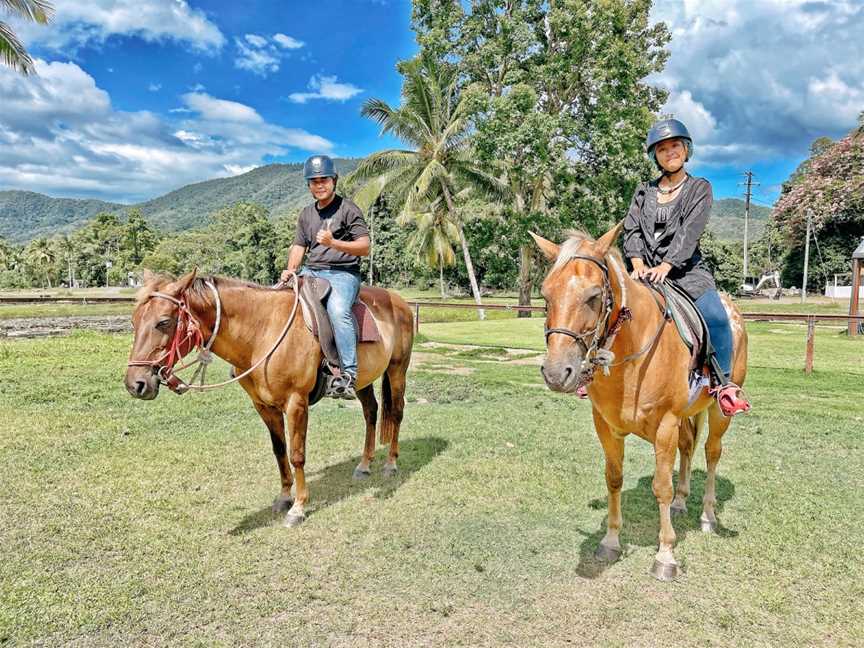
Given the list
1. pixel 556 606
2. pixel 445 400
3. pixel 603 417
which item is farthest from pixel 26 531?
pixel 445 400

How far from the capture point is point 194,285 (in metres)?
3.98

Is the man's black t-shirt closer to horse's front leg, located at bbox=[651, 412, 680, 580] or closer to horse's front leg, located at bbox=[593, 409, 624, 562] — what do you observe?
horse's front leg, located at bbox=[593, 409, 624, 562]

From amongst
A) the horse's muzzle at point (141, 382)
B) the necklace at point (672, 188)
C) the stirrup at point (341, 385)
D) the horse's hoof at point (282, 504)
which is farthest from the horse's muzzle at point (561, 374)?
the horse's hoof at point (282, 504)

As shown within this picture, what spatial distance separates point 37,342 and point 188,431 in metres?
12.9

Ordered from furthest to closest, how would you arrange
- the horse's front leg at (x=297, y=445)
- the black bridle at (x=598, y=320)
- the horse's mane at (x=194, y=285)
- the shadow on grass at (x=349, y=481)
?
the shadow on grass at (x=349, y=481), the horse's front leg at (x=297, y=445), the horse's mane at (x=194, y=285), the black bridle at (x=598, y=320)

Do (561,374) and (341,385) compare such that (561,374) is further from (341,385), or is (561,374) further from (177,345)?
(177,345)

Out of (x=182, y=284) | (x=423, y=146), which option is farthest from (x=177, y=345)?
(x=423, y=146)

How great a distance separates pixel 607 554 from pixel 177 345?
342cm

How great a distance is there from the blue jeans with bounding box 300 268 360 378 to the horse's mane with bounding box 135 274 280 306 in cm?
55

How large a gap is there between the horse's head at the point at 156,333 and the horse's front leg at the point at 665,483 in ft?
11.0

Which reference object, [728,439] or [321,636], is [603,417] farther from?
[728,439]

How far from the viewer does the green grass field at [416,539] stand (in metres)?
3.02

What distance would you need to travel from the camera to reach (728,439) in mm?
6613

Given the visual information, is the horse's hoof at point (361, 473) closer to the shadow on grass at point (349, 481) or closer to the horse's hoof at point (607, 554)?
the shadow on grass at point (349, 481)
